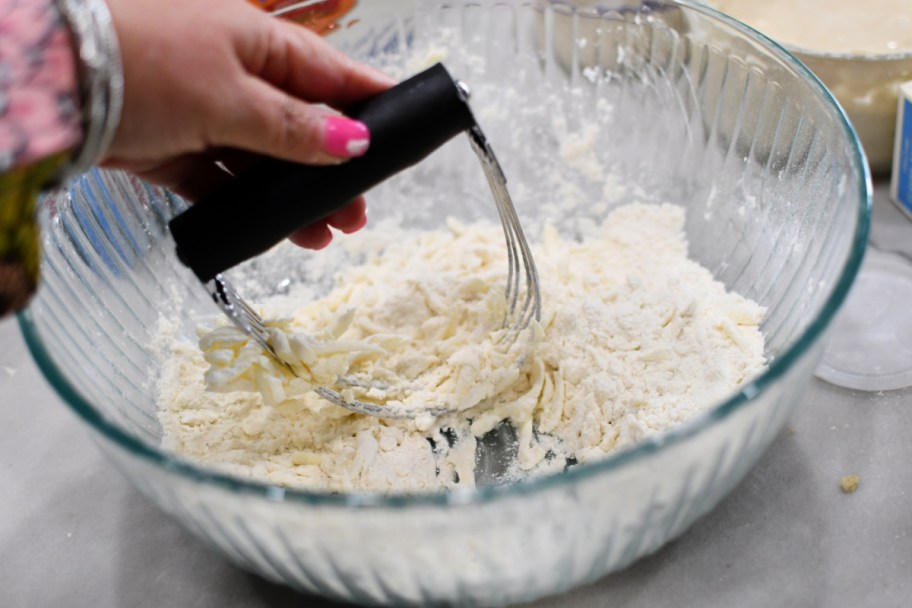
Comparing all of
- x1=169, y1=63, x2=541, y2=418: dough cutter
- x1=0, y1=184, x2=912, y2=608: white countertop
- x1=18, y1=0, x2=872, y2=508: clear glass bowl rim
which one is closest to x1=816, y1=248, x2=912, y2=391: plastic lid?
x1=0, y1=184, x2=912, y2=608: white countertop

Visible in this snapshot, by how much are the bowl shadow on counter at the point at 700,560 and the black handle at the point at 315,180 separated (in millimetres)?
263

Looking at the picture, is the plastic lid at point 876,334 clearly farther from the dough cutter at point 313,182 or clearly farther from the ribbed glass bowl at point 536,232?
the dough cutter at point 313,182

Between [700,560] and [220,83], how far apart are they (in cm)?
52

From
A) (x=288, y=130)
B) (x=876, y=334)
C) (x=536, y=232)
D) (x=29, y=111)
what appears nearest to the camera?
(x=29, y=111)

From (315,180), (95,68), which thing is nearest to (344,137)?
(315,180)

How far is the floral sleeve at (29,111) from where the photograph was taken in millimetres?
498

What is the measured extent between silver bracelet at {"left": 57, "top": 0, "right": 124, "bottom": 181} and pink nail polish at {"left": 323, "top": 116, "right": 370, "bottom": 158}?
148mm

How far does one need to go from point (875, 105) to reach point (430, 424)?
2.00ft

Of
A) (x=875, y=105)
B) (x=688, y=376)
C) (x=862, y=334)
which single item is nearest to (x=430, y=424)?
(x=688, y=376)

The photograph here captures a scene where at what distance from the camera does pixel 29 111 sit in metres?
0.50

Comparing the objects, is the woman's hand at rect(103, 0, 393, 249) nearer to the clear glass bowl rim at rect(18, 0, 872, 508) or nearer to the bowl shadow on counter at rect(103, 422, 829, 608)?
the clear glass bowl rim at rect(18, 0, 872, 508)

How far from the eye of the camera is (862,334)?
879 millimetres

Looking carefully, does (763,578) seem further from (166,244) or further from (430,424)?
(166,244)

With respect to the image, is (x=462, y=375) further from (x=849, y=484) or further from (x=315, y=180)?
(x=849, y=484)
